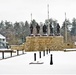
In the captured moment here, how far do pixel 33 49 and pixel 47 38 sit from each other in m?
3.02

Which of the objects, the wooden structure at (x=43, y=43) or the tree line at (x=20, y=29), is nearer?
the wooden structure at (x=43, y=43)

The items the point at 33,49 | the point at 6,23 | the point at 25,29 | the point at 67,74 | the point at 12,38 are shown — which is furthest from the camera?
the point at 6,23

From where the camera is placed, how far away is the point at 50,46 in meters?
50.2

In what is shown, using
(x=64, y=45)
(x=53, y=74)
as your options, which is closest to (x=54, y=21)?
(x=64, y=45)

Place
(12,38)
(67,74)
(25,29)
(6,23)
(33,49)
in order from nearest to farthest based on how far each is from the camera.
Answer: (67,74), (33,49), (12,38), (25,29), (6,23)

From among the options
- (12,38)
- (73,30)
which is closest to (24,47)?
(12,38)

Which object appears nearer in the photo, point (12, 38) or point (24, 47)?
point (24, 47)

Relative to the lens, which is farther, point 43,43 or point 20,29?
point 20,29

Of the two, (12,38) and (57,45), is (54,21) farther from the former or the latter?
(57,45)

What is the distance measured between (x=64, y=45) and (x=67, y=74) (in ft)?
128

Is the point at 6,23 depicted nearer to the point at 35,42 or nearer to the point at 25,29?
the point at 25,29

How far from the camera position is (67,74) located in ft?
42.2

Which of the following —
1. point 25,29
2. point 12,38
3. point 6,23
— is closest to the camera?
point 12,38

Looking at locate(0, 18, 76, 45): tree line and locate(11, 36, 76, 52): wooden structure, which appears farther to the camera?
locate(0, 18, 76, 45): tree line
